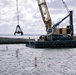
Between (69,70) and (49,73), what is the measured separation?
4.07m

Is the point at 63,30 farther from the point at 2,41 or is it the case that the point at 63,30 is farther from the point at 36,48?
the point at 2,41

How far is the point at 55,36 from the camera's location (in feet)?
360

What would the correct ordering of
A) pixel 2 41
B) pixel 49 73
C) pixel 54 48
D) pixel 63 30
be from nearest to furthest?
1. pixel 49 73
2. pixel 54 48
3. pixel 63 30
4. pixel 2 41

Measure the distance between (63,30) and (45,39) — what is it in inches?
281

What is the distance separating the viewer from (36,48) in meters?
108

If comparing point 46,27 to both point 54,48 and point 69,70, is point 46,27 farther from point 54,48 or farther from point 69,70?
point 69,70

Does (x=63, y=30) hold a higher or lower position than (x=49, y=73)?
higher

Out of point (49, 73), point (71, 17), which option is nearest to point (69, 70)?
point (49, 73)

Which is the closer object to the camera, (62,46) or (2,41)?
(62,46)

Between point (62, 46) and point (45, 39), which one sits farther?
point (45, 39)

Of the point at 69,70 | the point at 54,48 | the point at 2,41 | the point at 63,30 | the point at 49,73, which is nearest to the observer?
the point at 49,73

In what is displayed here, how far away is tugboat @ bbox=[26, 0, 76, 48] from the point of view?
10444cm

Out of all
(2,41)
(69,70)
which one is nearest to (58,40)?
(69,70)

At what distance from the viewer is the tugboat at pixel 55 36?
10444cm
